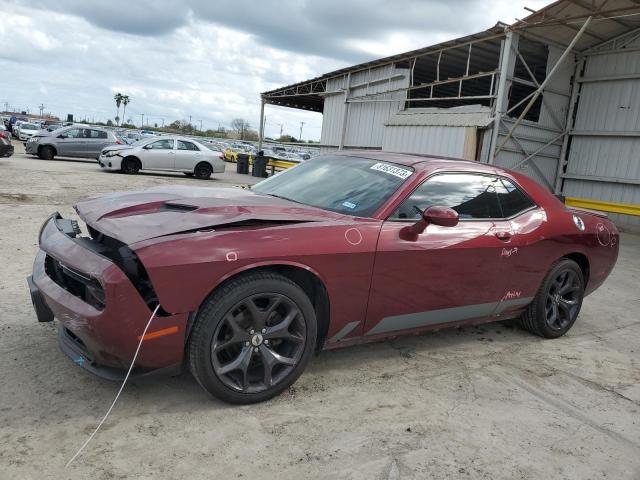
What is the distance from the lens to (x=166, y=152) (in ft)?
59.1

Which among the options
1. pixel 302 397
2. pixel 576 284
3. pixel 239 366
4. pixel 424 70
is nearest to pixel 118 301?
pixel 239 366

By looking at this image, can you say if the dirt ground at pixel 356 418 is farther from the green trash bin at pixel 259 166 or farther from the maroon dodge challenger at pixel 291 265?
the green trash bin at pixel 259 166

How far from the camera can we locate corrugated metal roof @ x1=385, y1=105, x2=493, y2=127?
13.2m

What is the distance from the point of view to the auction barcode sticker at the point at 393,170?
3740 millimetres

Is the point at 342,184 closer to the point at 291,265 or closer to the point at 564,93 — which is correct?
the point at 291,265

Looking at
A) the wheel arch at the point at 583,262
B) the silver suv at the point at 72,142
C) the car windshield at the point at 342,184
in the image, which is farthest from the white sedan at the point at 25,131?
the wheel arch at the point at 583,262

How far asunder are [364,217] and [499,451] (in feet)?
5.09

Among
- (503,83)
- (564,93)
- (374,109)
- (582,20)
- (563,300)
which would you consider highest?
(582,20)

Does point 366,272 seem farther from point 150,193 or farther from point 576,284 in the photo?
point 576,284

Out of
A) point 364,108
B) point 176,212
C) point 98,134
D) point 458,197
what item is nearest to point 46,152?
point 98,134

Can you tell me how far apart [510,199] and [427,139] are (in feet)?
36.4

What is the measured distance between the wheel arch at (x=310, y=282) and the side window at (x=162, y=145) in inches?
629

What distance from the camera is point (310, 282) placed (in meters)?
3.17

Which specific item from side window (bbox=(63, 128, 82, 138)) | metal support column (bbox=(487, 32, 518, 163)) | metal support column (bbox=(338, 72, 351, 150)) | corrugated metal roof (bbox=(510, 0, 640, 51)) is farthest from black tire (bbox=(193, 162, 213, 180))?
corrugated metal roof (bbox=(510, 0, 640, 51))
